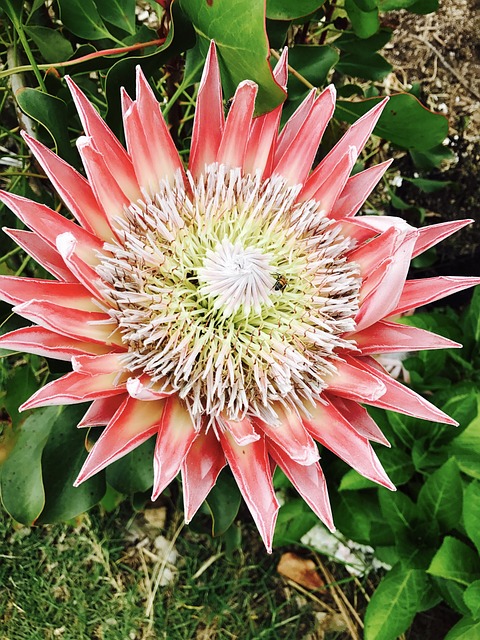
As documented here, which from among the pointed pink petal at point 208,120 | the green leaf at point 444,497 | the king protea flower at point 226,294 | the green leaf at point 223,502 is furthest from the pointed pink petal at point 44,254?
the green leaf at point 444,497

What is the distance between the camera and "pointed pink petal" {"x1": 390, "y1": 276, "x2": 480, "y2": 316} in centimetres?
92

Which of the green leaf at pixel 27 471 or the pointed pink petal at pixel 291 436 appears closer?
the pointed pink petal at pixel 291 436

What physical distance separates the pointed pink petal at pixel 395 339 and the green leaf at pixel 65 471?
21.8 inches

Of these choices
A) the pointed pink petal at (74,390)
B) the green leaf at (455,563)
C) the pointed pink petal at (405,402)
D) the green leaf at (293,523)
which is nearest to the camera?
the pointed pink petal at (74,390)

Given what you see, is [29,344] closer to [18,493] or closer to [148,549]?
[18,493]

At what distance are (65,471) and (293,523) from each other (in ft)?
2.36

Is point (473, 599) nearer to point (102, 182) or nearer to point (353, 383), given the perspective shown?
point (353, 383)

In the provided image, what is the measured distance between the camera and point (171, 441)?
84 cm

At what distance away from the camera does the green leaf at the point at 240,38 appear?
80 centimetres

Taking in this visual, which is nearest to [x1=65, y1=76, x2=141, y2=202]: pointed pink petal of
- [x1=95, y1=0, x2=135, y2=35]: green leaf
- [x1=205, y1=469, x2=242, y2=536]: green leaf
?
[x1=95, y1=0, x2=135, y2=35]: green leaf

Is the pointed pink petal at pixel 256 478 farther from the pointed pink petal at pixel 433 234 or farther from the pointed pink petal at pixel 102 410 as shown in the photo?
the pointed pink petal at pixel 433 234

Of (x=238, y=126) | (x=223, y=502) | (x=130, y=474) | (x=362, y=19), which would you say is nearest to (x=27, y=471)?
(x=130, y=474)

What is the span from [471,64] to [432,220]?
0.59 meters

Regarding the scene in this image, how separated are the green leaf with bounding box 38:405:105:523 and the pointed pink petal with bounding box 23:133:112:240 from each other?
41 cm
